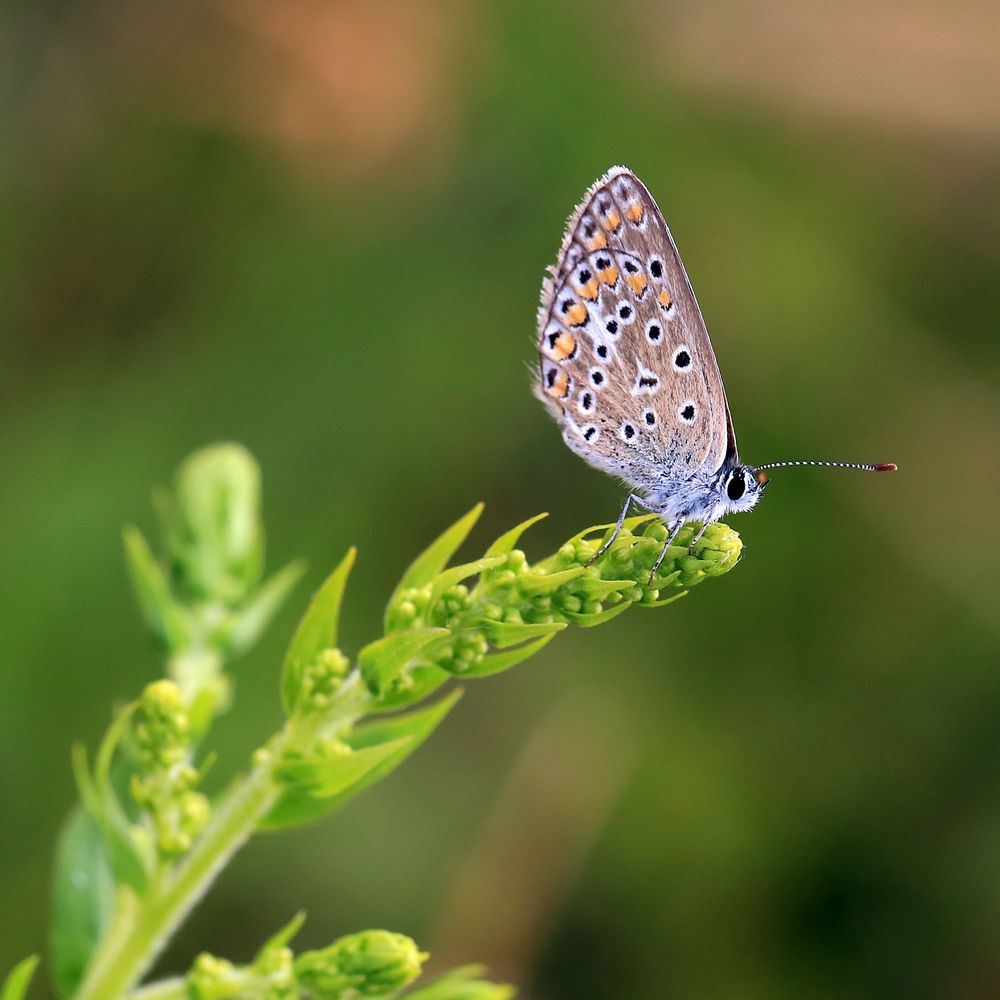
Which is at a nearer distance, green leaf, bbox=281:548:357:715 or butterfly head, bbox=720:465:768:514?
green leaf, bbox=281:548:357:715

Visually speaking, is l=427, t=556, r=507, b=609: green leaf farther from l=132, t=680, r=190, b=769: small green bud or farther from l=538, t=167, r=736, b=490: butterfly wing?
l=538, t=167, r=736, b=490: butterfly wing

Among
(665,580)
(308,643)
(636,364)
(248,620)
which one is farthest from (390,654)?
(636,364)

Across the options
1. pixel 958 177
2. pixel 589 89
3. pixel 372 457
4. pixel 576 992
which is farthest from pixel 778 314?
pixel 576 992

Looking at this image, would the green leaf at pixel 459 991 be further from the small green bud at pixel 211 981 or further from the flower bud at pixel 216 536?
the flower bud at pixel 216 536

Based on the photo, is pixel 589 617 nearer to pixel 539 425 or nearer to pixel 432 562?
pixel 432 562

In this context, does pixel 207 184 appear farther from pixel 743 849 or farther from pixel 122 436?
pixel 743 849

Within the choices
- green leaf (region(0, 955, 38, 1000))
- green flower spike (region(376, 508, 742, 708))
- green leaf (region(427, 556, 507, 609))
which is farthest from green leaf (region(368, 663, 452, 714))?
green leaf (region(0, 955, 38, 1000))
